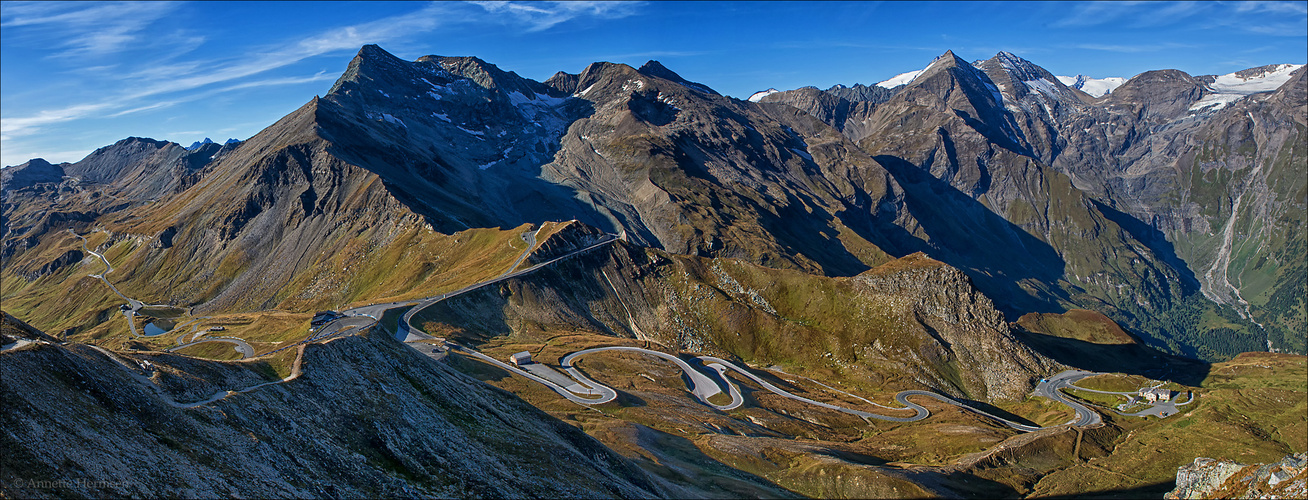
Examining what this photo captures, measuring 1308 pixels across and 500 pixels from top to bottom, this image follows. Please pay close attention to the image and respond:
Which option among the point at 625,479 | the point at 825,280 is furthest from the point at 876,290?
the point at 625,479

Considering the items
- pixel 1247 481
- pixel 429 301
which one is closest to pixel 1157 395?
pixel 1247 481

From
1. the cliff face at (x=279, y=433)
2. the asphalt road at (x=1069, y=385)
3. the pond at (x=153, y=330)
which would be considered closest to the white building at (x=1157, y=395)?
the asphalt road at (x=1069, y=385)

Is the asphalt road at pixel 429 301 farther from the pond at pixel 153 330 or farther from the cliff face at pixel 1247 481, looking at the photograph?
the cliff face at pixel 1247 481

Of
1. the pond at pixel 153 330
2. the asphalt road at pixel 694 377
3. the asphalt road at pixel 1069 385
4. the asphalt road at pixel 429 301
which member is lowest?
the asphalt road at pixel 1069 385

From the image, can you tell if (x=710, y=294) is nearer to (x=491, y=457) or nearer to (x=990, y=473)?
(x=990, y=473)

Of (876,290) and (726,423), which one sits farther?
(876,290)
